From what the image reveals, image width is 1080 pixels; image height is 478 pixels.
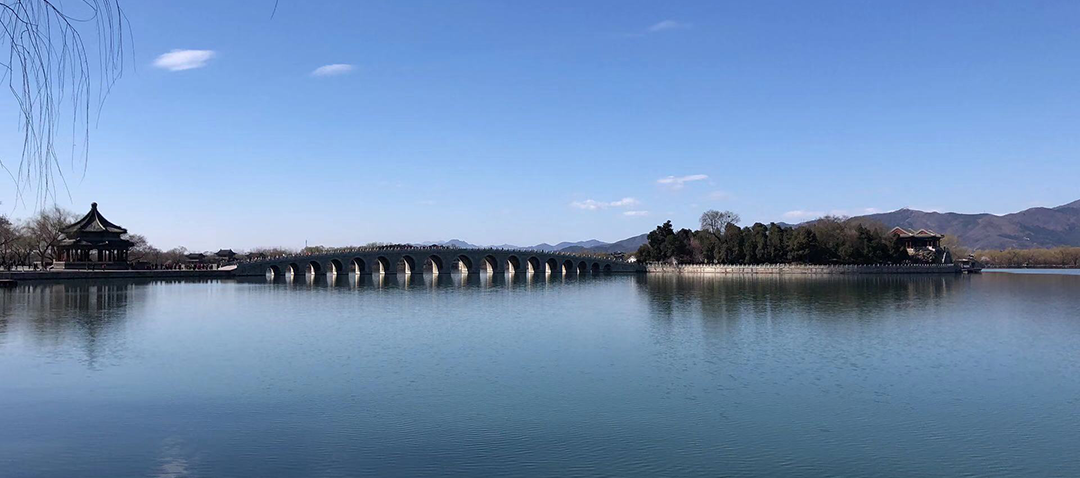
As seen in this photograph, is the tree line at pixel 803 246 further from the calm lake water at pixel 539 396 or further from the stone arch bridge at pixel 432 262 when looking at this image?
the calm lake water at pixel 539 396

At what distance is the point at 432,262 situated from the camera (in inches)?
3848

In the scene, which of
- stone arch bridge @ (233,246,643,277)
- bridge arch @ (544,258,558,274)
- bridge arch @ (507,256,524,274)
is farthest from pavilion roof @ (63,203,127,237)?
bridge arch @ (544,258,558,274)

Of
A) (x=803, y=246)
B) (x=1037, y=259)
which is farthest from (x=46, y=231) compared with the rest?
(x=1037, y=259)

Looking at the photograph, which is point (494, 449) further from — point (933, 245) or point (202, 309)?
point (933, 245)

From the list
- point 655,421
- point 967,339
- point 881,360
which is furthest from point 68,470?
point 967,339

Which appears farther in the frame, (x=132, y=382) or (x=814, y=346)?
(x=814, y=346)

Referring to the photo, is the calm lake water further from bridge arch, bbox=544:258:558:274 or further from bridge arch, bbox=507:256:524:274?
bridge arch, bbox=544:258:558:274

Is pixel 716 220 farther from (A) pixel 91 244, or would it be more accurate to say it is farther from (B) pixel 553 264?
(A) pixel 91 244

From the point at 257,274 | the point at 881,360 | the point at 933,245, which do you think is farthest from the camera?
the point at 933,245

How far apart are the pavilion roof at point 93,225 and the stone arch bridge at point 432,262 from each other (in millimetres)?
11214

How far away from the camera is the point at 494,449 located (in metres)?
12.1

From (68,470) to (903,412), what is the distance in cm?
1417

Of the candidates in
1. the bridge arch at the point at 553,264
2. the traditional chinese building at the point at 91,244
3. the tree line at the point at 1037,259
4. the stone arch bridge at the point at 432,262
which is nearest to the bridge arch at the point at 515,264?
the stone arch bridge at the point at 432,262

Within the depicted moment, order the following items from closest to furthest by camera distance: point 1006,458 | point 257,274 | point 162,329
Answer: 1. point 1006,458
2. point 162,329
3. point 257,274
